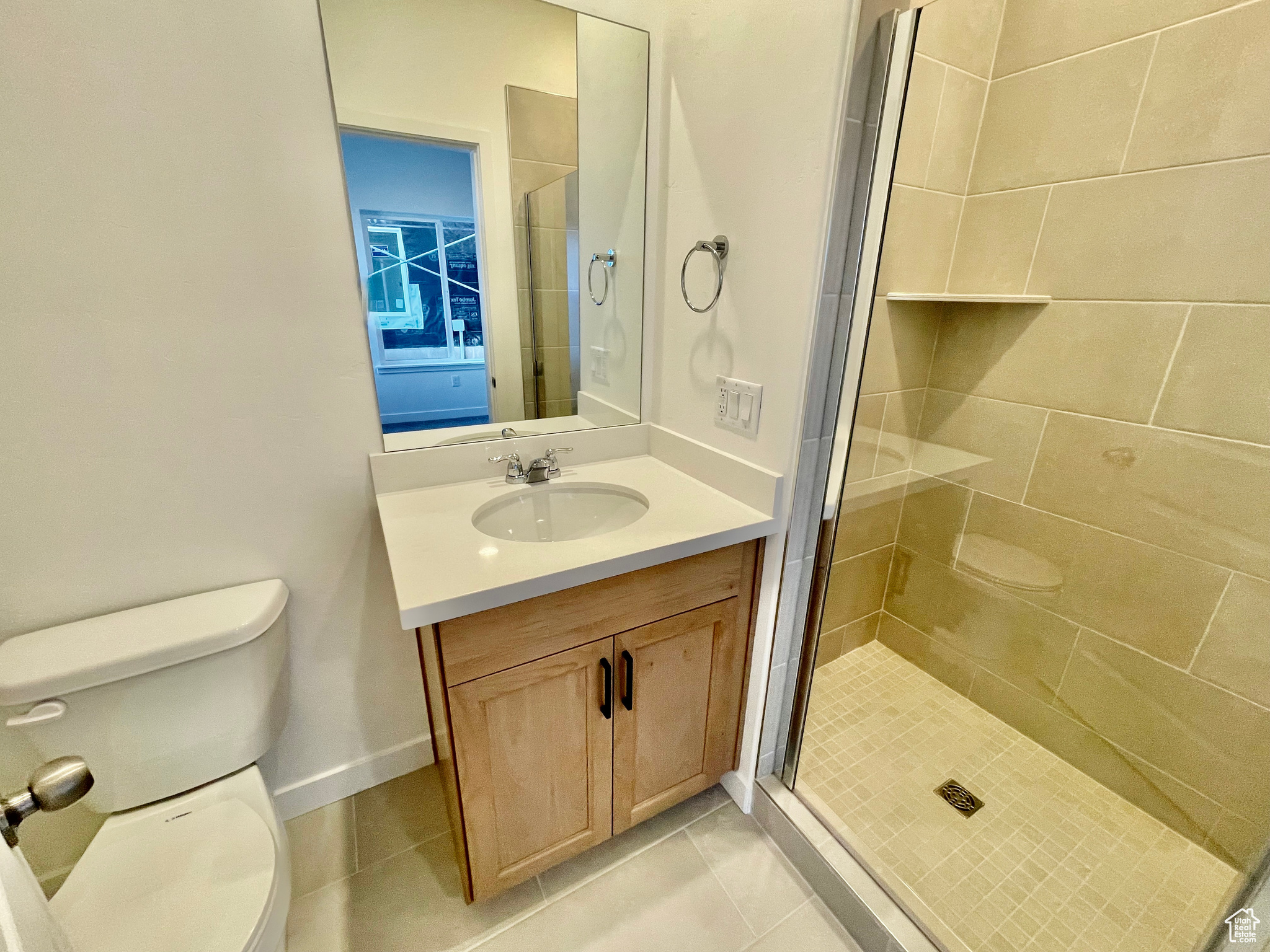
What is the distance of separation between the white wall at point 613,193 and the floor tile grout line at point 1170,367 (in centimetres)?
123

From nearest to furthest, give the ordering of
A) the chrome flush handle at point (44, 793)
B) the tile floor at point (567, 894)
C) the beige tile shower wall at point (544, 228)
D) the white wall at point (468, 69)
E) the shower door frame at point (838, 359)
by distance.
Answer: the chrome flush handle at point (44, 793), the shower door frame at point (838, 359), the white wall at point (468, 69), the tile floor at point (567, 894), the beige tile shower wall at point (544, 228)

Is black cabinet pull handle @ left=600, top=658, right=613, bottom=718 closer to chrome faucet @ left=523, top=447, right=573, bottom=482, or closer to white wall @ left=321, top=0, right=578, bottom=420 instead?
chrome faucet @ left=523, top=447, right=573, bottom=482

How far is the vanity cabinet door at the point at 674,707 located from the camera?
3.57ft

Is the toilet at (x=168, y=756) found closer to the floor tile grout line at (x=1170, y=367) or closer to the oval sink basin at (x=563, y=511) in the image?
the oval sink basin at (x=563, y=511)

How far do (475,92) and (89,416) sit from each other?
1.00 m

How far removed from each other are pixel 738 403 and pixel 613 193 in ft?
2.23

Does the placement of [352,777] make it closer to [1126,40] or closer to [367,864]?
[367,864]

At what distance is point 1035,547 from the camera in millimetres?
1490

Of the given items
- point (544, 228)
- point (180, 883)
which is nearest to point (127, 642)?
point (180, 883)

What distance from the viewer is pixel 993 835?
4.33 feet

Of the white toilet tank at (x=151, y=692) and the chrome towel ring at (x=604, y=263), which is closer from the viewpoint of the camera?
the white toilet tank at (x=151, y=692)

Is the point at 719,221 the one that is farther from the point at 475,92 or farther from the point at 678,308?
the point at 475,92

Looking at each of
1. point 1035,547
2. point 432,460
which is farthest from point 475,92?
point 1035,547

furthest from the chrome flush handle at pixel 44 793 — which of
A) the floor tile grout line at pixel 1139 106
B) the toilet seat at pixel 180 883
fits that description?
the floor tile grout line at pixel 1139 106
